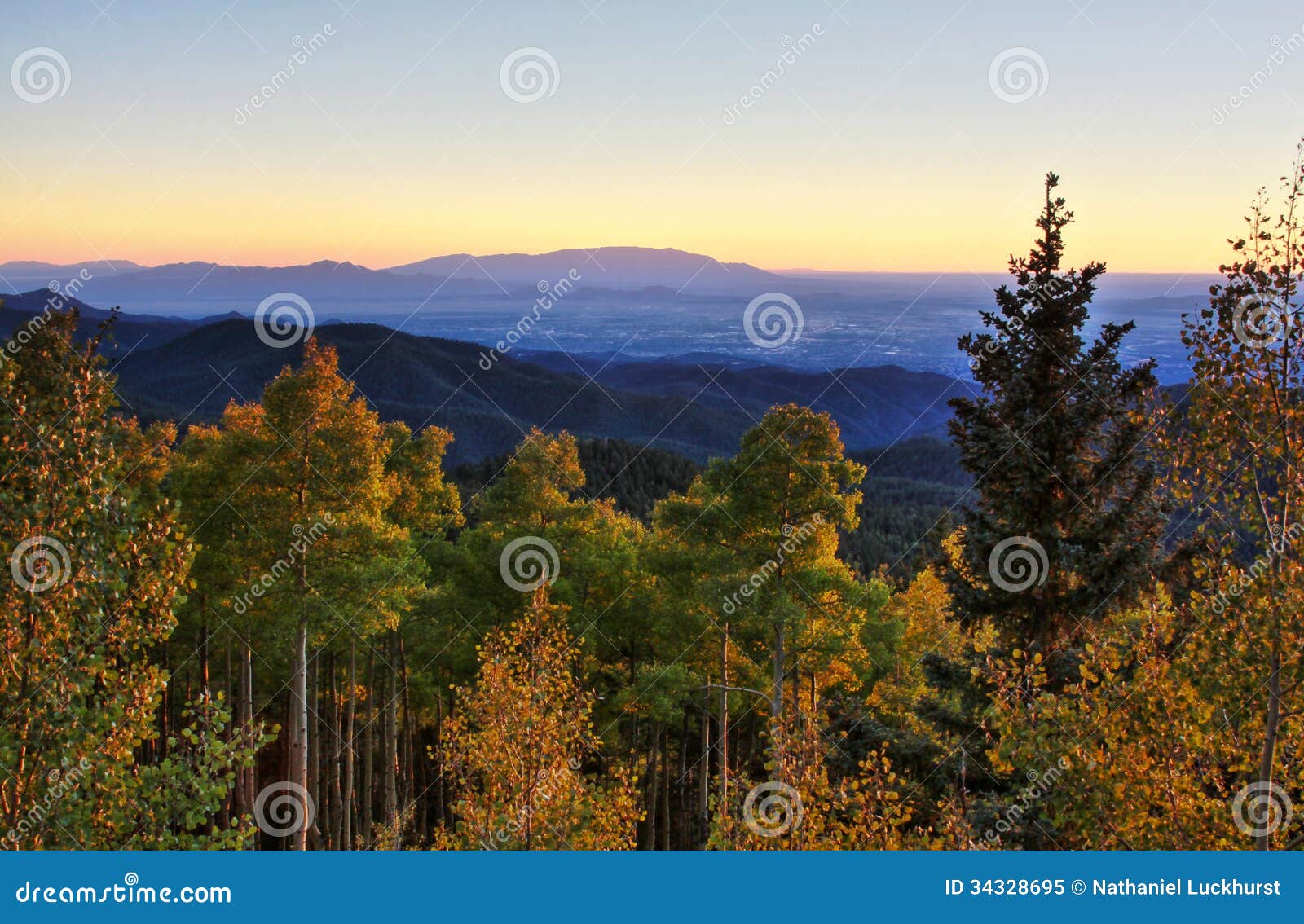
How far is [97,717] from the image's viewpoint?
9.57m

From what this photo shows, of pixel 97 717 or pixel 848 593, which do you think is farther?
pixel 848 593

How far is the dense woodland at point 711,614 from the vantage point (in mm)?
9320

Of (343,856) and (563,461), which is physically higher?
(563,461)

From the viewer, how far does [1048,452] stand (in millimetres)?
18703

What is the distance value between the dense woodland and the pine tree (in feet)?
0.25

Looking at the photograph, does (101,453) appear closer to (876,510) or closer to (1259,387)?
(1259,387)

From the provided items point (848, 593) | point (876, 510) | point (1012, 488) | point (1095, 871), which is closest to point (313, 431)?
point (848, 593)

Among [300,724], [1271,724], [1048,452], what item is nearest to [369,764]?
[300,724]

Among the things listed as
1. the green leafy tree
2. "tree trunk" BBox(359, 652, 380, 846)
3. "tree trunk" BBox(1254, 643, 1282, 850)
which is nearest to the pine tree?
"tree trunk" BBox(1254, 643, 1282, 850)

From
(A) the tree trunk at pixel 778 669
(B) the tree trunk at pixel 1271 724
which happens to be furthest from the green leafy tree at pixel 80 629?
(A) the tree trunk at pixel 778 669

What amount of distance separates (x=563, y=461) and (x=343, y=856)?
23.4 metres

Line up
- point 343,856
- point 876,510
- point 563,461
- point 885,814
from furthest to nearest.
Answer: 1. point 876,510
2. point 563,461
3. point 885,814
4. point 343,856

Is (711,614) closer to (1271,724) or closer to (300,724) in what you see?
(300,724)

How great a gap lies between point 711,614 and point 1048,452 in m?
10.2
